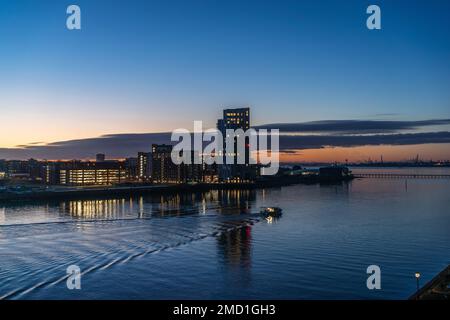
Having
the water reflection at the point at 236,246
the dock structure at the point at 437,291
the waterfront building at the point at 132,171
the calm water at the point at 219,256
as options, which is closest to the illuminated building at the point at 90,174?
the waterfront building at the point at 132,171

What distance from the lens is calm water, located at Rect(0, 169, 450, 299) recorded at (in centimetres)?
1510

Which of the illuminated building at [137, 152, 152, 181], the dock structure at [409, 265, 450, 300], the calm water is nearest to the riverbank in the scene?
the illuminated building at [137, 152, 152, 181]

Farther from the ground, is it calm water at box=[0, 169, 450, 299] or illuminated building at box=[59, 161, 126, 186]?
illuminated building at box=[59, 161, 126, 186]

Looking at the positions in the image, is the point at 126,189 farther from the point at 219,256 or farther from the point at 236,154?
the point at 219,256

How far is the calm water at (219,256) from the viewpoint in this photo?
49.5 ft

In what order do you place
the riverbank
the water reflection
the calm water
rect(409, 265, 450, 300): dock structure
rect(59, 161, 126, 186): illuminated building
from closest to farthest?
rect(409, 265, 450, 300): dock structure, the calm water, the water reflection, the riverbank, rect(59, 161, 126, 186): illuminated building

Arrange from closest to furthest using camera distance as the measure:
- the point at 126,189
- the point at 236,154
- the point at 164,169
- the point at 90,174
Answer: the point at 126,189 < the point at 90,174 < the point at 164,169 < the point at 236,154

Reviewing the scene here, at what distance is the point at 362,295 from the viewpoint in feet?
47.5

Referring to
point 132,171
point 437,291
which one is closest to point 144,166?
point 132,171

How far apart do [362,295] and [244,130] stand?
336 ft

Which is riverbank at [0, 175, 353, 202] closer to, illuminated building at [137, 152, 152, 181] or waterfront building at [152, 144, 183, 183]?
waterfront building at [152, 144, 183, 183]

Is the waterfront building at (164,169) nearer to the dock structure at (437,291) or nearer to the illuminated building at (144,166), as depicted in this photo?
the illuminated building at (144,166)

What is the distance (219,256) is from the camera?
68.0ft
